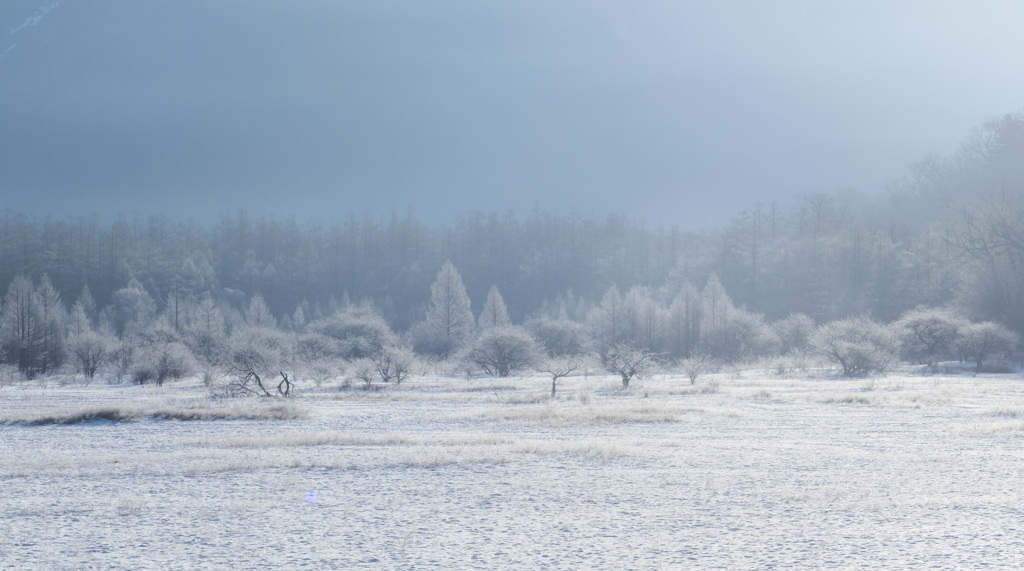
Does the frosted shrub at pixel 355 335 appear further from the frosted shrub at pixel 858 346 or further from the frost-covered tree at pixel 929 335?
the frost-covered tree at pixel 929 335

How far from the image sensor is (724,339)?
60094mm

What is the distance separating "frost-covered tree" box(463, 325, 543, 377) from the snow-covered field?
2162cm

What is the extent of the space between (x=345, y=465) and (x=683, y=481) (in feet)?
19.6

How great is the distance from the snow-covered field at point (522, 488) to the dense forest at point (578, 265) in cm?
3693

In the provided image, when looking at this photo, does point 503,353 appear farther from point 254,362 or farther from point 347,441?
point 347,441

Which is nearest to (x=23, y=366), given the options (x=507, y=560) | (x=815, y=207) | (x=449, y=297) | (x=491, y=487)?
(x=449, y=297)

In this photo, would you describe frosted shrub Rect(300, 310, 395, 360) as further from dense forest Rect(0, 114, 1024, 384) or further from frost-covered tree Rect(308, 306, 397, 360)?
dense forest Rect(0, 114, 1024, 384)

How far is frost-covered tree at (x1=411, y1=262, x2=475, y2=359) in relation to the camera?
65438mm

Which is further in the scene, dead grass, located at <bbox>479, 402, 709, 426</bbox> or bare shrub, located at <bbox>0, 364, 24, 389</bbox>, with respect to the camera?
bare shrub, located at <bbox>0, 364, 24, 389</bbox>

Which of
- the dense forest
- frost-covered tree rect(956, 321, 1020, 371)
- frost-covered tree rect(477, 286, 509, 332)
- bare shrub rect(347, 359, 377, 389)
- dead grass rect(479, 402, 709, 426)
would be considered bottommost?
dead grass rect(479, 402, 709, 426)

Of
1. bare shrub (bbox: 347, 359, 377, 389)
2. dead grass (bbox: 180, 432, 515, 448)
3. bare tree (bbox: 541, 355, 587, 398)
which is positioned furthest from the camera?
bare shrub (bbox: 347, 359, 377, 389)

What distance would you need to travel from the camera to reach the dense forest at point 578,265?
205 ft

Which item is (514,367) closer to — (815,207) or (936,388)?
(936,388)

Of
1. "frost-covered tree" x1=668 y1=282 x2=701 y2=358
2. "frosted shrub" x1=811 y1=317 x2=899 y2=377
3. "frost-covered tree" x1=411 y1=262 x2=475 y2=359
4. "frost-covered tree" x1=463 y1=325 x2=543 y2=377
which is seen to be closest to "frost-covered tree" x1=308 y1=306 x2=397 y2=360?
"frost-covered tree" x1=411 y1=262 x2=475 y2=359
